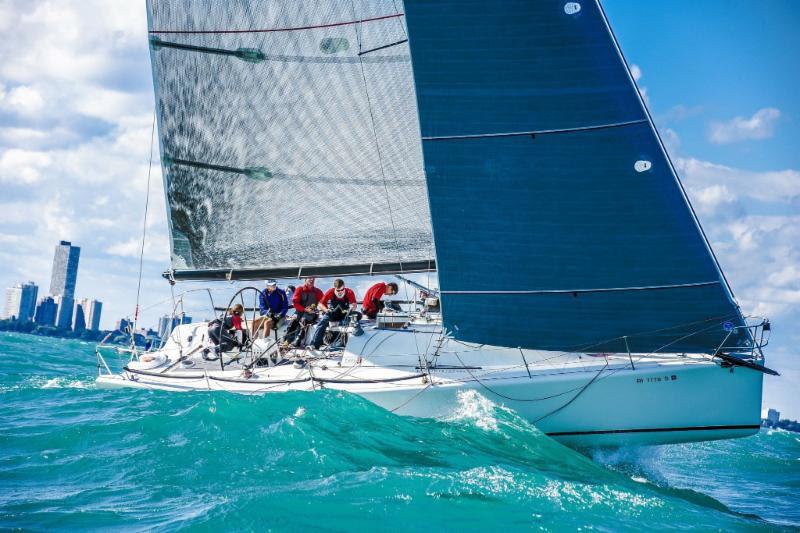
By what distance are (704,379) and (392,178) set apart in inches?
206

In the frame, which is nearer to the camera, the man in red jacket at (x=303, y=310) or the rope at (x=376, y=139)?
the rope at (x=376, y=139)

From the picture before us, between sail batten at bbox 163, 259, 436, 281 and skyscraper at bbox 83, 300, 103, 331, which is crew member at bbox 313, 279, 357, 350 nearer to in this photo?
sail batten at bbox 163, 259, 436, 281

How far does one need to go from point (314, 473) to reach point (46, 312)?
Result: 97.2 m

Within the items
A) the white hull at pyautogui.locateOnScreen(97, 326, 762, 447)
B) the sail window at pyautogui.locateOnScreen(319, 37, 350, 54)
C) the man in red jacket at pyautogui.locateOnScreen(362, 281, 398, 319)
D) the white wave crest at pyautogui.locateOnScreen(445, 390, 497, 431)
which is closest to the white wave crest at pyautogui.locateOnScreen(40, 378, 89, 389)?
the white hull at pyautogui.locateOnScreen(97, 326, 762, 447)

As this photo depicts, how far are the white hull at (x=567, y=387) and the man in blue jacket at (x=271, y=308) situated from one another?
1.87 metres

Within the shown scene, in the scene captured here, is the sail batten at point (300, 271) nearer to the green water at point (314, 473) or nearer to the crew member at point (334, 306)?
the crew member at point (334, 306)

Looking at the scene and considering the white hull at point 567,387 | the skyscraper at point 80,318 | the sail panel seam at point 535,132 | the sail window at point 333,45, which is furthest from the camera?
the skyscraper at point 80,318

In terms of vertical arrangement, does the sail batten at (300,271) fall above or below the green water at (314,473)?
above

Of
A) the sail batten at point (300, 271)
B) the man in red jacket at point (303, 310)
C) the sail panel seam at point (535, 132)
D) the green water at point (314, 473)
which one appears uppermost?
the sail panel seam at point (535, 132)

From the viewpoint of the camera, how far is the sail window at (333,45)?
1160 cm

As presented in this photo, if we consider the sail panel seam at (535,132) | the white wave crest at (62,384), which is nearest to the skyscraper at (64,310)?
the white wave crest at (62,384)

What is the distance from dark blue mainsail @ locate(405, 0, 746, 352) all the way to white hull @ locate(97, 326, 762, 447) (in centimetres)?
36

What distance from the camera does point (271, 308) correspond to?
12.4 metres

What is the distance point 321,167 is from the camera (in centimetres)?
1215
